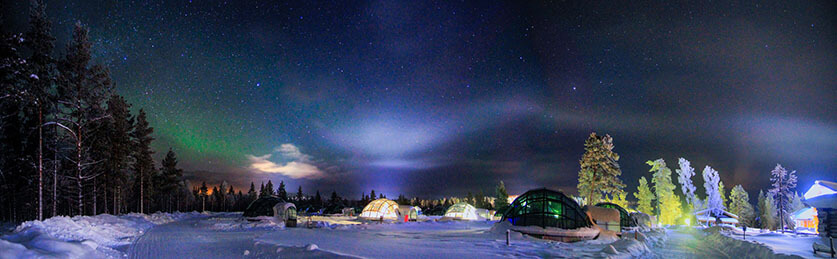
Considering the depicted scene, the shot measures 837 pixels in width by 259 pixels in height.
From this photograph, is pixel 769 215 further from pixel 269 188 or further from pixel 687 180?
pixel 269 188

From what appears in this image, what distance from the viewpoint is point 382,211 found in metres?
51.7

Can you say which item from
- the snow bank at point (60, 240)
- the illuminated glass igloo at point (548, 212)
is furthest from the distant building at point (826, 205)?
the snow bank at point (60, 240)

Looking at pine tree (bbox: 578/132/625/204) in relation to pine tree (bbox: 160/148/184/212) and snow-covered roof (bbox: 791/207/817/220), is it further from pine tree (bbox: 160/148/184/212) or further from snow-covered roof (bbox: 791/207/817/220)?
pine tree (bbox: 160/148/184/212)

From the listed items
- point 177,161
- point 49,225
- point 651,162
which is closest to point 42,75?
point 49,225

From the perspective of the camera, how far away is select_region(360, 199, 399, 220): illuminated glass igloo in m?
51.3

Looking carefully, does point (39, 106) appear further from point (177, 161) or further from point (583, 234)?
point (177, 161)

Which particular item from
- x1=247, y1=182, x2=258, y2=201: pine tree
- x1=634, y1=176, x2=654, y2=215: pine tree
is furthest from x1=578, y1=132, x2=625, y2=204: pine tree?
x1=247, y1=182, x2=258, y2=201: pine tree

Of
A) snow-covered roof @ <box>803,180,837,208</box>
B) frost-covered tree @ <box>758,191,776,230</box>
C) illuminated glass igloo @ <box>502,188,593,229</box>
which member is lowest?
frost-covered tree @ <box>758,191,776,230</box>

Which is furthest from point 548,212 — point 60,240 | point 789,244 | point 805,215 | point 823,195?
point 805,215

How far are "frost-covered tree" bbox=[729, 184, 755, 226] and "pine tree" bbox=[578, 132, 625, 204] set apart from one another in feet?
142

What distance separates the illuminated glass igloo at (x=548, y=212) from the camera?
25203 millimetres

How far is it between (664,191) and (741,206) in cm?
2009

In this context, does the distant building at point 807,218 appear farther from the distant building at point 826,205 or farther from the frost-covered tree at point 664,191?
the distant building at point 826,205

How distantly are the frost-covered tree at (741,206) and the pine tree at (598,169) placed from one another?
43368 mm
